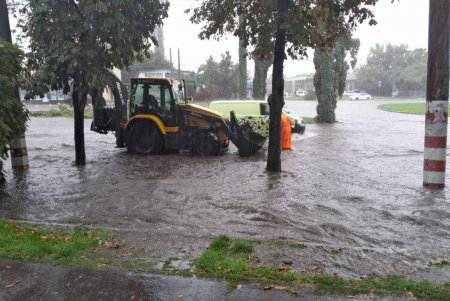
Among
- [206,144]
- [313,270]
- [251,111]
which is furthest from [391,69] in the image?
[313,270]

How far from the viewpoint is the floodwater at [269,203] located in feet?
18.6

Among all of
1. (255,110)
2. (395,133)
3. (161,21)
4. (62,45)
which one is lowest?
(395,133)

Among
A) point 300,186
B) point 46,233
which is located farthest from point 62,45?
point 300,186

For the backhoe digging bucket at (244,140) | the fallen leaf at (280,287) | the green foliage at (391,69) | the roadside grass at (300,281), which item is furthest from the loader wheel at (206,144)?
the green foliage at (391,69)

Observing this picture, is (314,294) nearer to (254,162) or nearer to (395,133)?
(254,162)

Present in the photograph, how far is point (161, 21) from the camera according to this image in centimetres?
1109

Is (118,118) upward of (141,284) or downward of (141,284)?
upward

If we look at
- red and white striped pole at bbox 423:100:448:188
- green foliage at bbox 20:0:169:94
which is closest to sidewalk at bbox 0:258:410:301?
red and white striped pole at bbox 423:100:448:188

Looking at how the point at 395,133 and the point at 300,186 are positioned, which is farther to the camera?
the point at 395,133

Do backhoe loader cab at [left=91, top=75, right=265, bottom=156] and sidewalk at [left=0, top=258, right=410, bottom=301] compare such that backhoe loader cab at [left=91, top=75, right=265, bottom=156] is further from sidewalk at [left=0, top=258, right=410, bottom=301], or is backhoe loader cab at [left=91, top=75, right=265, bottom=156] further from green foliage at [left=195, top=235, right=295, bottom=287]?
sidewalk at [left=0, top=258, right=410, bottom=301]

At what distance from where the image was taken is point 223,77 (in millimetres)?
64938

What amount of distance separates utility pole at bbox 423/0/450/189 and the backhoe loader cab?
21.1ft

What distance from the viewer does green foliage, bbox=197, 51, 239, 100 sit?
2544 inches

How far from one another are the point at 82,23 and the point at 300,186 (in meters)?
6.04
